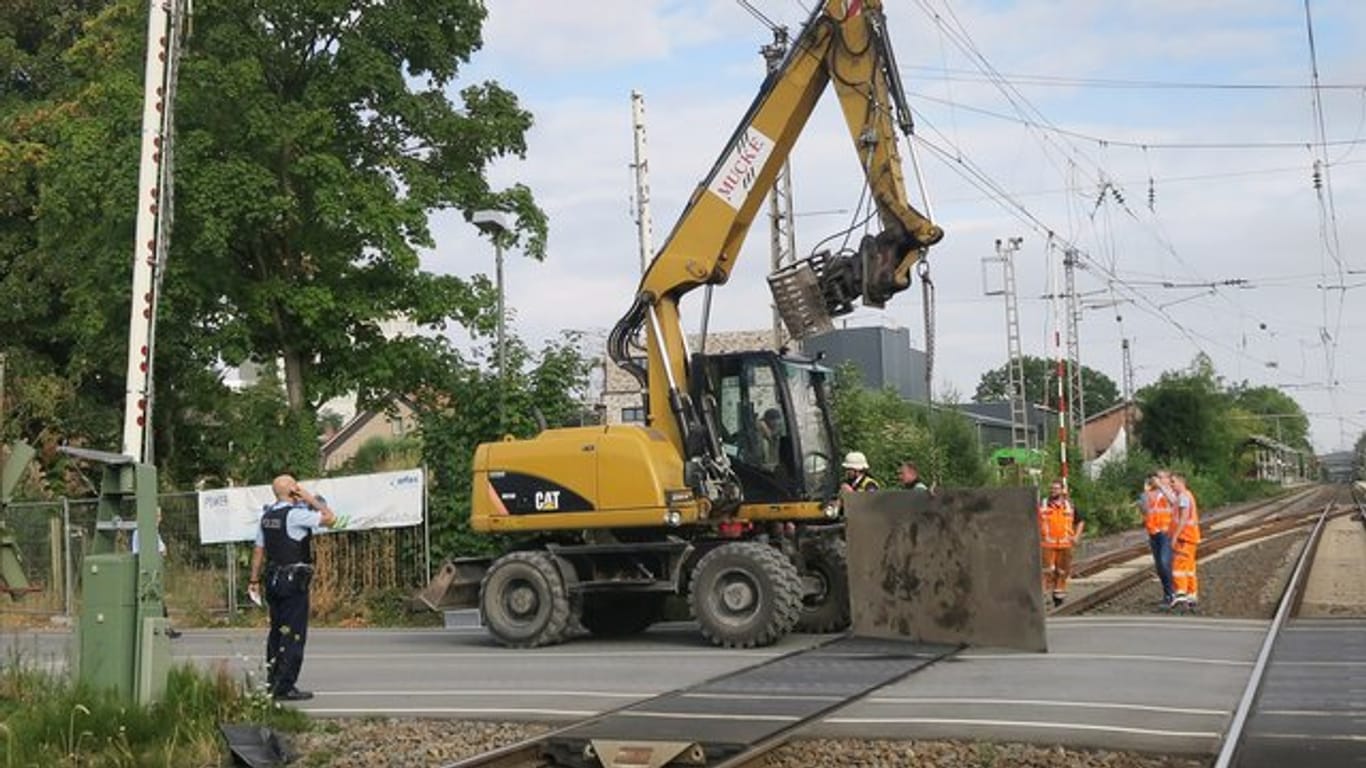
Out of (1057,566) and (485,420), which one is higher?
(485,420)

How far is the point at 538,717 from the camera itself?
10680 millimetres

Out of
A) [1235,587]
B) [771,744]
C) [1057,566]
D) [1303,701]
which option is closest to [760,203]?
[1057,566]

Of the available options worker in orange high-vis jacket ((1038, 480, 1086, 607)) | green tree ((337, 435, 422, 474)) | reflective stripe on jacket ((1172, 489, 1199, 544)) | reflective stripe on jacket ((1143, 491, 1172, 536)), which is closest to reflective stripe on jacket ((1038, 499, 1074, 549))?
worker in orange high-vis jacket ((1038, 480, 1086, 607))

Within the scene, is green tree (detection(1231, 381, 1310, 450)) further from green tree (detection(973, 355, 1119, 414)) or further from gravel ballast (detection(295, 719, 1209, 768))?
gravel ballast (detection(295, 719, 1209, 768))

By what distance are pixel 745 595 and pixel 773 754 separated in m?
5.91

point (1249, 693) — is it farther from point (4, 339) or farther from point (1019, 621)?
point (4, 339)

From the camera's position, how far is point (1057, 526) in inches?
778

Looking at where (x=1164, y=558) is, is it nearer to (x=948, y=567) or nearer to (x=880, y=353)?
(x=948, y=567)

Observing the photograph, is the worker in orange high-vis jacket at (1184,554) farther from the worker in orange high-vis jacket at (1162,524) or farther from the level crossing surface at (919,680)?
the level crossing surface at (919,680)

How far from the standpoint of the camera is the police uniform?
11.9 m

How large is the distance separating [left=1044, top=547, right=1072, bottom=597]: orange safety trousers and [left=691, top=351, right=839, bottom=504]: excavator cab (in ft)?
16.0

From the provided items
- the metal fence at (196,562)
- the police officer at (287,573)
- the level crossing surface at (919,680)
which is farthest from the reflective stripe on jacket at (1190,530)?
the police officer at (287,573)

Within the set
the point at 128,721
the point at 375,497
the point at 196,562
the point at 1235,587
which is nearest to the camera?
the point at 128,721

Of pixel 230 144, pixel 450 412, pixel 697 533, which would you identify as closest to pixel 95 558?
pixel 697 533
